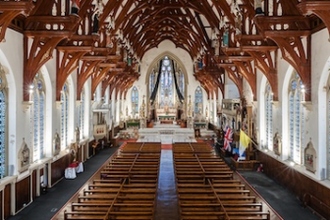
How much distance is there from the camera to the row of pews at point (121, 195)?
7.08 meters

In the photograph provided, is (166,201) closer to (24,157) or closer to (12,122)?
(24,157)

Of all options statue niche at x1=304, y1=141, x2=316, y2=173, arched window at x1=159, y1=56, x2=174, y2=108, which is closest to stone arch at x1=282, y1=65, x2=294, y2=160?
statue niche at x1=304, y1=141, x2=316, y2=173

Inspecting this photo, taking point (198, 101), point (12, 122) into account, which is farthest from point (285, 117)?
point (198, 101)

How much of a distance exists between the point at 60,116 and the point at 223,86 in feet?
52.5

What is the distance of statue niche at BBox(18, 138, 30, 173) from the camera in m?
9.40

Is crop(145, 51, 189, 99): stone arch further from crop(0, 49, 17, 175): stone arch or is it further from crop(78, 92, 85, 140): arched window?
crop(0, 49, 17, 175): stone arch

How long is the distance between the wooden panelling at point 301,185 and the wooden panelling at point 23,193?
9.40 meters

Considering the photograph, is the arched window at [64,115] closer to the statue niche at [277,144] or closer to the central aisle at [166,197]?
the central aisle at [166,197]

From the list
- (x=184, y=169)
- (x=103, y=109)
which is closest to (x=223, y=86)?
(x=103, y=109)

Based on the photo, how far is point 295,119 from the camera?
11469 millimetres

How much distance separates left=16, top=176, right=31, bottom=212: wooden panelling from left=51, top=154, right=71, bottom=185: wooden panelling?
7.39ft

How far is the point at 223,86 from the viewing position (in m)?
25.6

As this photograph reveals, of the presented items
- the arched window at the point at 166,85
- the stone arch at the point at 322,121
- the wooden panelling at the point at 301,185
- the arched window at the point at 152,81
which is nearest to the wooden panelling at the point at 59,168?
the wooden panelling at the point at 301,185

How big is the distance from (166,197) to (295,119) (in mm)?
5966
